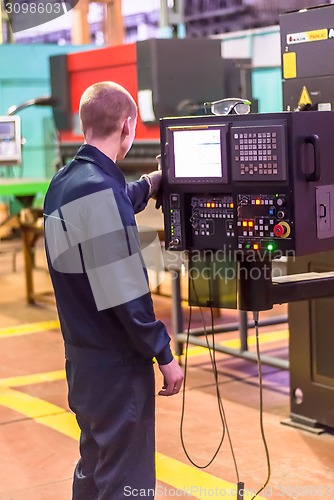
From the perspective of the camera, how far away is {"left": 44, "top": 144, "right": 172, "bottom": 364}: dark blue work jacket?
2.42 meters

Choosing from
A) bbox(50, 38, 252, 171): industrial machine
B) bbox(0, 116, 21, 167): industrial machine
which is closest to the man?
bbox(50, 38, 252, 171): industrial machine

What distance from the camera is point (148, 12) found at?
12594 mm

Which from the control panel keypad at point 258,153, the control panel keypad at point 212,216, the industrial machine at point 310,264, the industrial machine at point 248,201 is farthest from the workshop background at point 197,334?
the control panel keypad at point 258,153

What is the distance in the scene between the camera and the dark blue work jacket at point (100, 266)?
2.42m

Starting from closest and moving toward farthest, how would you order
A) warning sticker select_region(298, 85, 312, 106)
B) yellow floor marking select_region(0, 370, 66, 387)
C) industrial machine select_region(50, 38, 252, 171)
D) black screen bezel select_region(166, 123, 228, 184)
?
black screen bezel select_region(166, 123, 228, 184) < warning sticker select_region(298, 85, 312, 106) < yellow floor marking select_region(0, 370, 66, 387) < industrial machine select_region(50, 38, 252, 171)

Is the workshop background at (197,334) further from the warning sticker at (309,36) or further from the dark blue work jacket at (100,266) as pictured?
the dark blue work jacket at (100,266)

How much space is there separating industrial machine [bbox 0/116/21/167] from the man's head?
386 cm

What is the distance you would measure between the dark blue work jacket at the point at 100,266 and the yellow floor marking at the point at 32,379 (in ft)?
8.63

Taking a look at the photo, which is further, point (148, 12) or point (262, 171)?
point (148, 12)

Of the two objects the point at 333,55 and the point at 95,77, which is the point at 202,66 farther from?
the point at 333,55

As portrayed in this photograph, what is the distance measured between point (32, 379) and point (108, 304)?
9.51 ft

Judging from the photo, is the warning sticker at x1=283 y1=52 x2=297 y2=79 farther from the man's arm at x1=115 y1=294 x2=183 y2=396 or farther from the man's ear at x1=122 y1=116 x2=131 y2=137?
the man's arm at x1=115 y1=294 x2=183 y2=396

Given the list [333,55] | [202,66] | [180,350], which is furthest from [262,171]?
[202,66]

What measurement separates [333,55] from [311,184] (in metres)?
1.24
